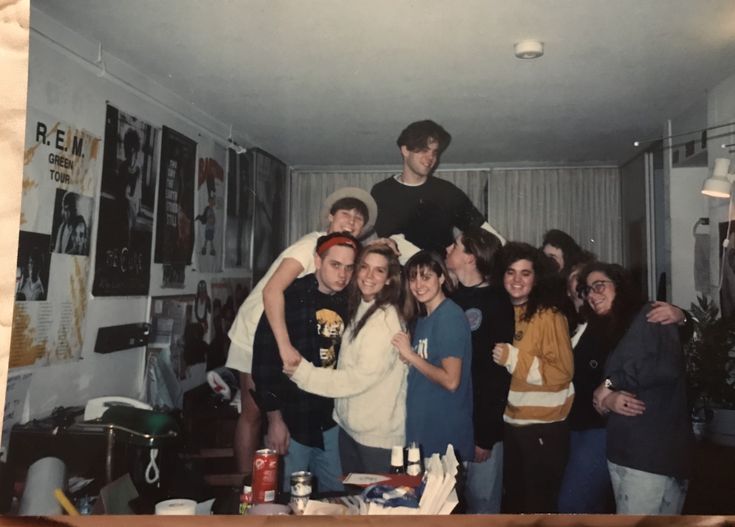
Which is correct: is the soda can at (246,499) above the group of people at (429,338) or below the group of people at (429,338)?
below

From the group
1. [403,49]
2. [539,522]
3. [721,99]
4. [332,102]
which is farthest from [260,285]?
[721,99]

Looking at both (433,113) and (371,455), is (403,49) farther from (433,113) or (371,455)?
(371,455)

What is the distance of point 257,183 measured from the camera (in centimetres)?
114

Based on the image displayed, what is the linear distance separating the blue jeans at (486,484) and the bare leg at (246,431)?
0.41m

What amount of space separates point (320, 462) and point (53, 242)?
2.05 ft

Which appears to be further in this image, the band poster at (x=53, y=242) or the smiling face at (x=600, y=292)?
the smiling face at (x=600, y=292)

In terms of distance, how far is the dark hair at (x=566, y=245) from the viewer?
1075 millimetres

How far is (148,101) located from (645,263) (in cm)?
99

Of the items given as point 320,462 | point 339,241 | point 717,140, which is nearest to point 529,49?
point 717,140

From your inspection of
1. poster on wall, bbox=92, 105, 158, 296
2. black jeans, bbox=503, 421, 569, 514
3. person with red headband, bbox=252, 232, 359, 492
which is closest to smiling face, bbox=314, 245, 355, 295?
person with red headband, bbox=252, 232, 359, 492

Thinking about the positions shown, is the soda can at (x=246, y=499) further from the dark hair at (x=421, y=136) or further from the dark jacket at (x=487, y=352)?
the dark hair at (x=421, y=136)

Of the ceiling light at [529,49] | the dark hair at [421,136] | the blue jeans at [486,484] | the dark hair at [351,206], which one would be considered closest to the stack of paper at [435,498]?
the blue jeans at [486,484]

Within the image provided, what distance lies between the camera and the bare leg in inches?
43.3

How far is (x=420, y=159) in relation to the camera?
1094 mm
